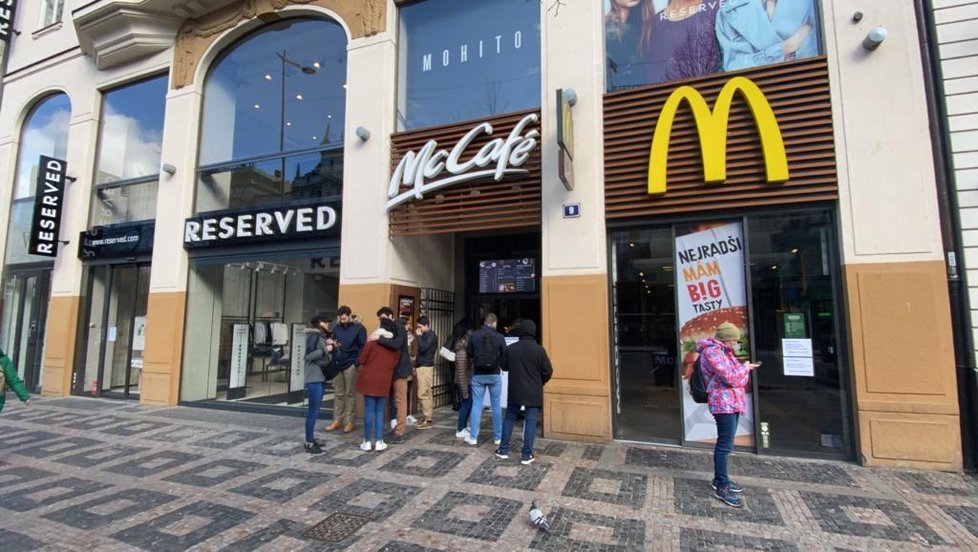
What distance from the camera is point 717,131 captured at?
20.5 ft

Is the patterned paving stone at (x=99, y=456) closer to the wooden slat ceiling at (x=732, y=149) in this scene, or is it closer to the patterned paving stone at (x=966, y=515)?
the wooden slat ceiling at (x=732, y=149)

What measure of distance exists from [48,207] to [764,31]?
574 inches

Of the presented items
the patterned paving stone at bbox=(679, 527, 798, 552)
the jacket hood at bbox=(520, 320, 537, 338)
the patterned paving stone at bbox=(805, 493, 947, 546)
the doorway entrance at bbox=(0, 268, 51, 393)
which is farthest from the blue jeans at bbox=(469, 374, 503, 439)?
the doorway entrance at bbox=(0, 268, 51, 393)

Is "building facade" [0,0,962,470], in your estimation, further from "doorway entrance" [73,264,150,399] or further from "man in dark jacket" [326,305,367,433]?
"man in dark jacket" [326,305,367,433]

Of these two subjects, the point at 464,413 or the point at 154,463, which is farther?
the point at 464,413

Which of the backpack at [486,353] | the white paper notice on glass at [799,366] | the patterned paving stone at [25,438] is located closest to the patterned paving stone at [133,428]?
the patterned paving stone at [25,438]

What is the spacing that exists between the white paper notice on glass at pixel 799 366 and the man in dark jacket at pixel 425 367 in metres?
4.91

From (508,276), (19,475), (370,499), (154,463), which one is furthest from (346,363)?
(19,475)

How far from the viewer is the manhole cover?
3.98 m

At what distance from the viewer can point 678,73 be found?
22.3 ft

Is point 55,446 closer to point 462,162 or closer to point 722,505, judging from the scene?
point 462,162

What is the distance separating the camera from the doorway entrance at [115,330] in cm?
1051

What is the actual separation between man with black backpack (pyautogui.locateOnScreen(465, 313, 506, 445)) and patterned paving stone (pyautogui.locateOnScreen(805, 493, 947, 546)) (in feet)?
11.6

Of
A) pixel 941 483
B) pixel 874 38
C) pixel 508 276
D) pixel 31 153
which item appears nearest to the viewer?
pixel 941 483
